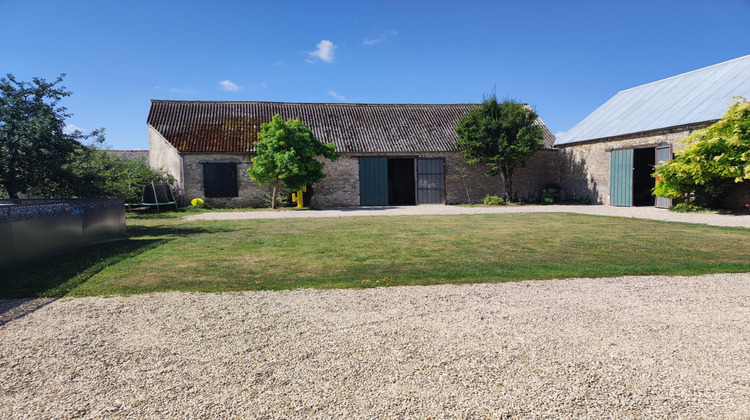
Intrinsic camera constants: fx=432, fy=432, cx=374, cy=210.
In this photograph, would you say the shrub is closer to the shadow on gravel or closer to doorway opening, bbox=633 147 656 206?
doorway opening, bbox=633 147 656 206

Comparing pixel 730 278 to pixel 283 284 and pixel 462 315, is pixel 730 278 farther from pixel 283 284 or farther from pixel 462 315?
pixel 283 284

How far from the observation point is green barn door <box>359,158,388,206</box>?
1983cm

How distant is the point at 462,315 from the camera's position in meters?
3.66

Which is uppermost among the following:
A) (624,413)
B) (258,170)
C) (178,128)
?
(178,128)

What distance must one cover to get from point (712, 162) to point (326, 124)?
50.7 feet

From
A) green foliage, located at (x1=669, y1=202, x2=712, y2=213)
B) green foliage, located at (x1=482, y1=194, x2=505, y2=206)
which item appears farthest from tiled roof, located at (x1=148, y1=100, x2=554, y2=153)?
green foliage, located at (x1=669, y1=202, x2=712, y2=213)

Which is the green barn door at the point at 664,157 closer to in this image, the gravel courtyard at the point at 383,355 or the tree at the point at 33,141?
the gravel courtyard at the point at 383,355

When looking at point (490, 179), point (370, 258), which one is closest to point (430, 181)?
point (490, 179)

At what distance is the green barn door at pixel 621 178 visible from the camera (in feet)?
53.5

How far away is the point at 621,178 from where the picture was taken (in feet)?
54.8

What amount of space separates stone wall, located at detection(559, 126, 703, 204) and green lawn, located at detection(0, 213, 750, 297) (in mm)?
6607

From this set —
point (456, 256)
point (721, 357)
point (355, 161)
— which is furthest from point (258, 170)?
point (721, 357)

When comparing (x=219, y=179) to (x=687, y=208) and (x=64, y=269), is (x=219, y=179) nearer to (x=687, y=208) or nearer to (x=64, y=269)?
(x=64, y=269)

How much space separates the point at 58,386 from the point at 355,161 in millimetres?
17621
